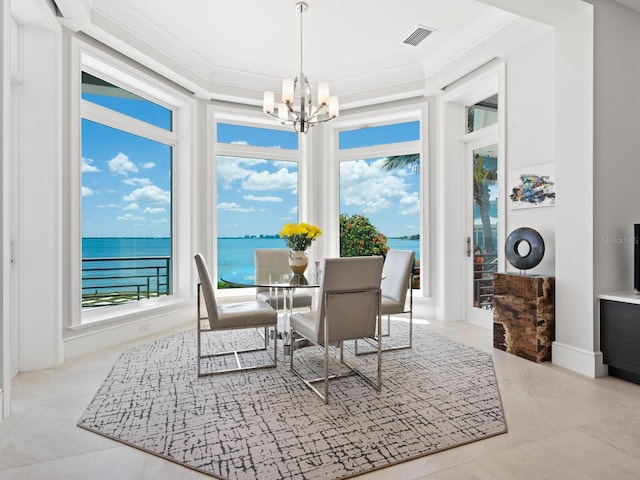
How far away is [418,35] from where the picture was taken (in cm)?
421

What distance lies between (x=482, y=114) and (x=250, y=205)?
10.8ft

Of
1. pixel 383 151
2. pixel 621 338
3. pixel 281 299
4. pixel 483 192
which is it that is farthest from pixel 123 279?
pixel 621 338

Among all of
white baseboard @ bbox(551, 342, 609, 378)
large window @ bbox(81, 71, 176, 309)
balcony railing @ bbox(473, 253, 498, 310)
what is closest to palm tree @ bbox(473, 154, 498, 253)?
balcony railing @ bbox(473, 253, 498, 310)

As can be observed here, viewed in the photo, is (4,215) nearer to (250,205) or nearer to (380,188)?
(250,205)

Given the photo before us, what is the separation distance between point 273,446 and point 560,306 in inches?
101

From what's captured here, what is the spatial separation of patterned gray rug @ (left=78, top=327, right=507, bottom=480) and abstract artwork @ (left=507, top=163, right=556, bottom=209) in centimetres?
151

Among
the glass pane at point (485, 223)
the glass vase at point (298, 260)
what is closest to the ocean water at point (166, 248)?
the glass vase at point (298, 260)

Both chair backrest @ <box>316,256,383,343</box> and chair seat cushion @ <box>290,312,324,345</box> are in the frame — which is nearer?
chair backrest @ <box>316,256,383,343</box>

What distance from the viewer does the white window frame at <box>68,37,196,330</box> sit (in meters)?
3.46

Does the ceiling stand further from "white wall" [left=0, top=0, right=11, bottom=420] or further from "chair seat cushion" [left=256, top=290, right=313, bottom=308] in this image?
"chair seat cushion" [left=256, top=290, right=313, bottom=308]

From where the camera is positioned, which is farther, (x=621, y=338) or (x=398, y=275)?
(x=398, y=275)

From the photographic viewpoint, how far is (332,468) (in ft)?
5.88

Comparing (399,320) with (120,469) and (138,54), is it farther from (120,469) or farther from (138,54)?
(138,54)

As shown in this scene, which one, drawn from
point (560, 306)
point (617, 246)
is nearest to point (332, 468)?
point (560, 306)
